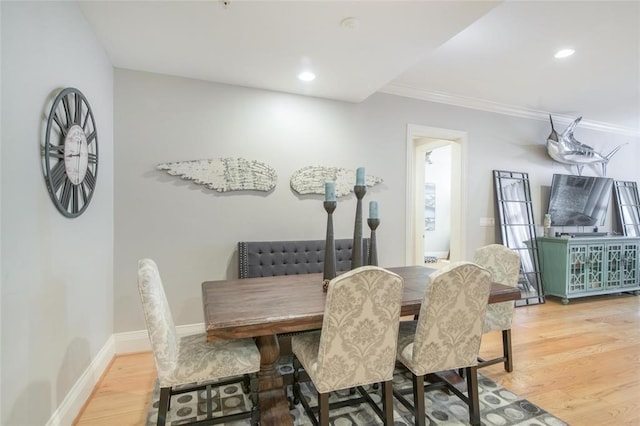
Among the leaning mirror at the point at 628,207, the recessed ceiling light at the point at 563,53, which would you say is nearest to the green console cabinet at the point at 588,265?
the leaning mirror at the point at 628,207

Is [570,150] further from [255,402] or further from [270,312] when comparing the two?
[255,402]

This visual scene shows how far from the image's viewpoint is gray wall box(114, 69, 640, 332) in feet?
9.78

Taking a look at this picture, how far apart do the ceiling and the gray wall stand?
20 centimetres

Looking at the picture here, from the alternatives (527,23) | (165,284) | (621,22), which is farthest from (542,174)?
(165,284)

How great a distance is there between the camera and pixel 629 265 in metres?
4.96

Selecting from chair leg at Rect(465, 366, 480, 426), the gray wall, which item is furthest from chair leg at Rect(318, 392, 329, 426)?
the gray wall

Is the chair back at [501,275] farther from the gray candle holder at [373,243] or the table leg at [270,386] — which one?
the table leg at [270,386]

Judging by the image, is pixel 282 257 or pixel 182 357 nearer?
pixel 182 357

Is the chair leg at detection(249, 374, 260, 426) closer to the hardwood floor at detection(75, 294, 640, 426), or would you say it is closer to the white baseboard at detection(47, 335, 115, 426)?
the hardwood floor at detection(75, 294, 640, 426)

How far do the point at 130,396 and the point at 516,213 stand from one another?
16.3 ft

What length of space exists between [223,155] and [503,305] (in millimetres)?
2831

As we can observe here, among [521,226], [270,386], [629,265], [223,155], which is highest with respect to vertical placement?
[223,155]

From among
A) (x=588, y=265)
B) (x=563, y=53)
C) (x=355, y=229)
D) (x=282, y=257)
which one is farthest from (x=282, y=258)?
(x=588, y=265)

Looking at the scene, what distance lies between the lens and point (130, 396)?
2264mm
